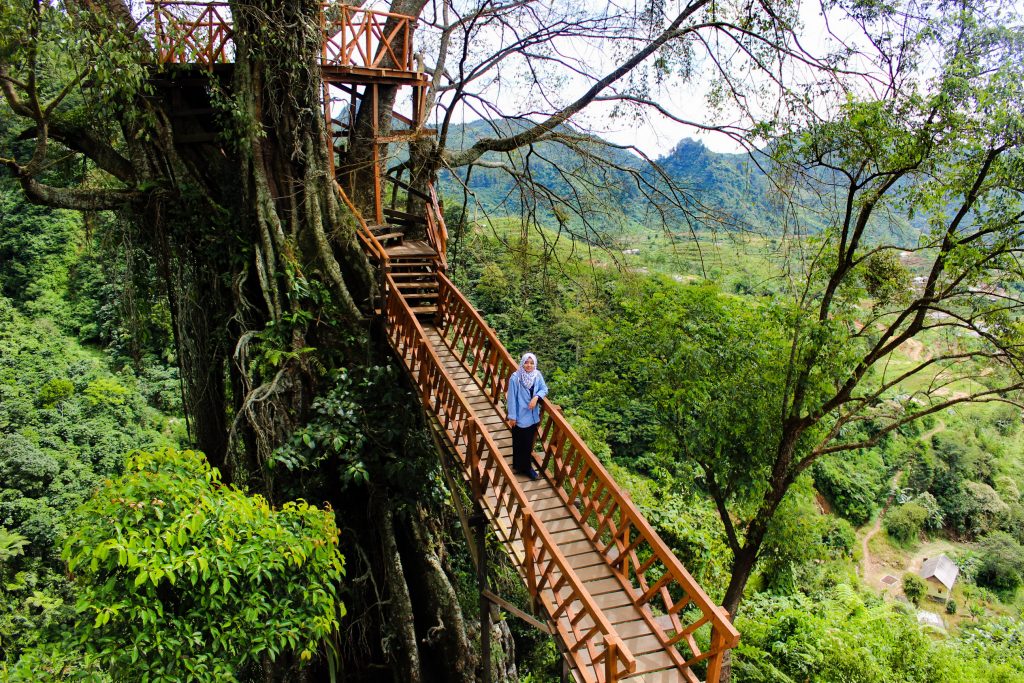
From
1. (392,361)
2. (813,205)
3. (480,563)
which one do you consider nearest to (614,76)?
(813,205)

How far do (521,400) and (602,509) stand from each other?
120 cm

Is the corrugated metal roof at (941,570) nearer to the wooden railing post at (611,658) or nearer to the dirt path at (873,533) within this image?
the dirt path at (873,533)

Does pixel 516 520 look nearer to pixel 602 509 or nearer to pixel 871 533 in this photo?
pixel 602 509

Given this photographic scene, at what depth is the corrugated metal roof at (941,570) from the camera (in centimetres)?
2666

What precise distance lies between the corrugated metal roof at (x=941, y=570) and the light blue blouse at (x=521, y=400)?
27.1 metres

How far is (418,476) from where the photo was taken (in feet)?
24.1

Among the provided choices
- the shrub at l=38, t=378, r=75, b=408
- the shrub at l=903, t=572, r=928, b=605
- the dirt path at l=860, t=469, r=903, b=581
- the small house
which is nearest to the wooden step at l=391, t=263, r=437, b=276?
the shrub at l=38, t=378, r=75, b=408

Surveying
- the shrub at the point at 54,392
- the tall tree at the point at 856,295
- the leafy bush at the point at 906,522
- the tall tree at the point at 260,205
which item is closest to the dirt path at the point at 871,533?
the leafy bush at the point at 906,522

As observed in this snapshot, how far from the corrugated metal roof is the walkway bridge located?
69.5 feet

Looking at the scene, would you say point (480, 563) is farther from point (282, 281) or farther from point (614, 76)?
point (614, 76)

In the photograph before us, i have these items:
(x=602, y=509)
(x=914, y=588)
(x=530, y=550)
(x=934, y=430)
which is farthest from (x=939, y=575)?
(x=530, y=550)

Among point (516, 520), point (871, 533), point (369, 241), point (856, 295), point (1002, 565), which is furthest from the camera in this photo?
point (871, 533)

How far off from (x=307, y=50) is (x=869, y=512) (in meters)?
31.0

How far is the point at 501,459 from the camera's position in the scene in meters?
5.80
